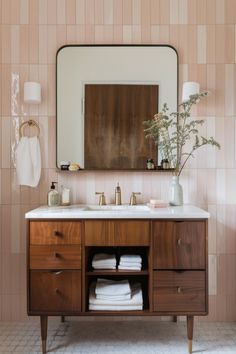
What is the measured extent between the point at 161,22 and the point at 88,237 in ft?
5.21

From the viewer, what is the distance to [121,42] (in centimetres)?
236

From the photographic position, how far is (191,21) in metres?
2.37

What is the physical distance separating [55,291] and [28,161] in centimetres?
91

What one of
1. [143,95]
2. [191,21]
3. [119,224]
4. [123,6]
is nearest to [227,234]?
[119,224]

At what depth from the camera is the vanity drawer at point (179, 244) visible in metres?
1.85

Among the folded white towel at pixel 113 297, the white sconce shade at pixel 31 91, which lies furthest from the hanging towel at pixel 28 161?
the folded white towel at pixel 113 297

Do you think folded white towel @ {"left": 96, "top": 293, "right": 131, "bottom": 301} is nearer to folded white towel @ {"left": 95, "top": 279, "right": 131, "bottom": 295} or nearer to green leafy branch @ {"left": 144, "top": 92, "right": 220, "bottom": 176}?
folded white towel @ {"left": 95, "top": 279, "right": 131, "bottom": 295}

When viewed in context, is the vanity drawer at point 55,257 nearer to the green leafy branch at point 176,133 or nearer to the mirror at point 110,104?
the mirror at point 110,104

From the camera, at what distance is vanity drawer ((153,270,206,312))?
186 centimetres

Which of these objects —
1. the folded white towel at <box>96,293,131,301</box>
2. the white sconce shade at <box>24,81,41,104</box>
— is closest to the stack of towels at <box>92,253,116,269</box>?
the folded white towel at <box>96,293,131,301</box>

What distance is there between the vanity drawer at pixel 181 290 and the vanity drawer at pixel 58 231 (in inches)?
19.7

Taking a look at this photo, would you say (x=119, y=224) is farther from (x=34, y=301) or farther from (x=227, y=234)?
(x=227, y=234)

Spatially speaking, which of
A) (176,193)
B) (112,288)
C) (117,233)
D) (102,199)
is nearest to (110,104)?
(102,199)

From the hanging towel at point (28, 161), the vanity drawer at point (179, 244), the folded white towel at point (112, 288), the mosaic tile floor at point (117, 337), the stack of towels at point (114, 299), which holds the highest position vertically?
the hanging towel at point (28, 161)
